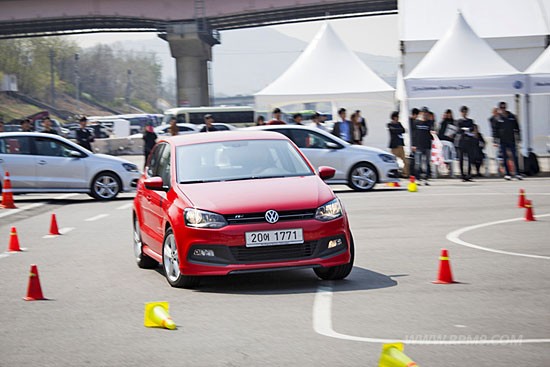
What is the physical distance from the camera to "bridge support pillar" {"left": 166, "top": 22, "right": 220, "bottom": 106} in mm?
69438

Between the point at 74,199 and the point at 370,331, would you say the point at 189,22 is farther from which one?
the point at 370,331

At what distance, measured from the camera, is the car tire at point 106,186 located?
77.4ft

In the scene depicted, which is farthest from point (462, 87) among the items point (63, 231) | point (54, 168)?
point (63, 231)

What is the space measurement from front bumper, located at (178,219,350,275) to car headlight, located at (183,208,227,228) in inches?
2.6

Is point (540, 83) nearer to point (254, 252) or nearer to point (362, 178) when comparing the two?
point (362, 178)

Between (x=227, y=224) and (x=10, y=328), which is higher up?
(x=227, y=224)

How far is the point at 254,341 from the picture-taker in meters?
7.30

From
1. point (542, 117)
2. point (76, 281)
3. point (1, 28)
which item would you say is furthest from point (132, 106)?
point (76, 281)

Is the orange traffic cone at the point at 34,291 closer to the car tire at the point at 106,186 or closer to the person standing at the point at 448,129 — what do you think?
the car tire at the point at 106,186

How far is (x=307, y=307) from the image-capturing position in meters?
8.69

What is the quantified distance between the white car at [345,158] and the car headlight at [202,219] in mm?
13952

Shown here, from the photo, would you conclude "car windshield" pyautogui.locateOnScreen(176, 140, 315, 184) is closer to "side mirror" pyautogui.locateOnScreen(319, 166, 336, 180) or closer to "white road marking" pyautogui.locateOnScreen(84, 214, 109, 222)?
"side mirror" pyautogui.locateOnScreen(319, 166, 336, 180)

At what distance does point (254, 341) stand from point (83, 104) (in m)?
142

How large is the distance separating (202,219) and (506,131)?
56.9ft
